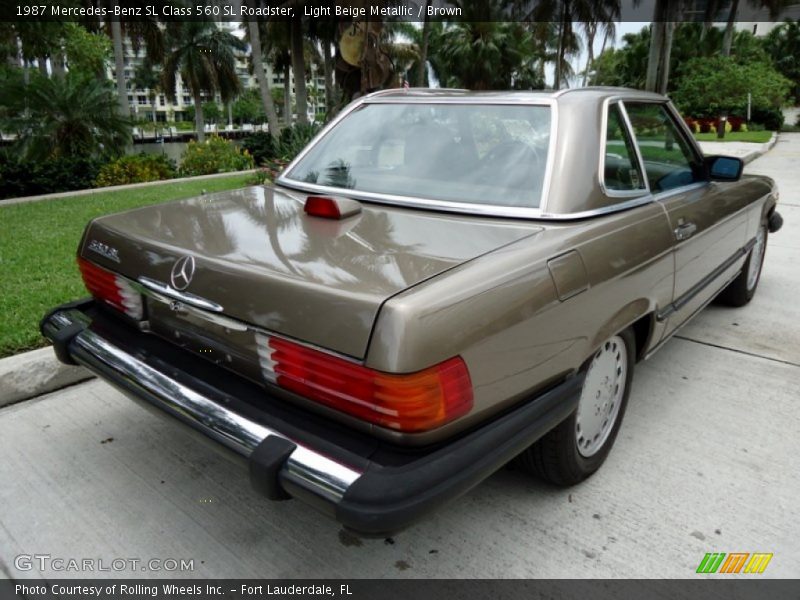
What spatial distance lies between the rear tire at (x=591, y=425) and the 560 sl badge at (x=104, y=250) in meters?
1.79

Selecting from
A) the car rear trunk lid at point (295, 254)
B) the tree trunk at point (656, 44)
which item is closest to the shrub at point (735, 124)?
the tree trunk at point (656, 44)

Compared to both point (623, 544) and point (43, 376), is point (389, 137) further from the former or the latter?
point (43, 376)

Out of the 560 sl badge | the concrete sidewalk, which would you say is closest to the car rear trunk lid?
the 560 sl badge

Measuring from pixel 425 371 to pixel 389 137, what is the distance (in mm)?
1674

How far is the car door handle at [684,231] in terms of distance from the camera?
2887 millimetres

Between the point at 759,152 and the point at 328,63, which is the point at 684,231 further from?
the point at 328,63

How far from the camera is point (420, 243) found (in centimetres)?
213

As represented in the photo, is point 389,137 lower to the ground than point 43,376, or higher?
higher

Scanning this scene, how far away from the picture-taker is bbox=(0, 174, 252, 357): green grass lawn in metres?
3.93

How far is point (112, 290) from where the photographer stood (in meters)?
2.52

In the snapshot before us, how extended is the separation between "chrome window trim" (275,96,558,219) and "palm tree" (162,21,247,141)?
3954 cm

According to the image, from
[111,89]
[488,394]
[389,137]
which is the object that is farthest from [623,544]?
[111,89]

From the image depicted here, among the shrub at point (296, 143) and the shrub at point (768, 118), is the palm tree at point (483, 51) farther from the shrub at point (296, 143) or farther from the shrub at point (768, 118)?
the shrub at point (296, 143)

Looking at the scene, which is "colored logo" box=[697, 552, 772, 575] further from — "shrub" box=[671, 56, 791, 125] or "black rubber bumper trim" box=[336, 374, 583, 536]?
"shrub" box=[671, 56, 791, 125]
